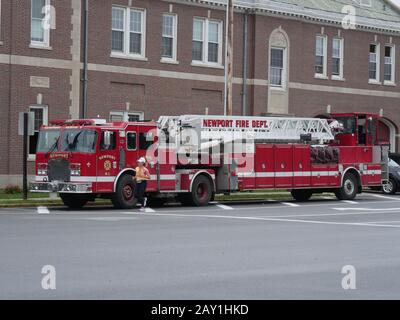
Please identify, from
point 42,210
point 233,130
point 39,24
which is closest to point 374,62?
point 39,24

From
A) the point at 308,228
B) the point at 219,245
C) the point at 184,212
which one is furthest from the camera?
the point at 184,212

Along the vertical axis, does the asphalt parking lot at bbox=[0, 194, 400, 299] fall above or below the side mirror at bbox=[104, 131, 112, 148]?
below

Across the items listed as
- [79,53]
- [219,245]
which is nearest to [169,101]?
[79,53]

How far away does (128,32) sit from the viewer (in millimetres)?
38625

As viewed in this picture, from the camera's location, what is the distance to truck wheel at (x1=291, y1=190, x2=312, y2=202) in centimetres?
3434

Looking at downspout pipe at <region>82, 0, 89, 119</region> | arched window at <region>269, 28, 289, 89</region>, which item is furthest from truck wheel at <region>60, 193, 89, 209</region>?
arched window at <region>269, 28, 289, 89</region>

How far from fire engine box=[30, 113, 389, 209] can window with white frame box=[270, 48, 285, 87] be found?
31.2 ft

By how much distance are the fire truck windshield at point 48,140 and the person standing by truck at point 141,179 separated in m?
2.84

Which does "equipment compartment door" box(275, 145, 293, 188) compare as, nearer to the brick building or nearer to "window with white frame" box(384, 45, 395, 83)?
the brick building

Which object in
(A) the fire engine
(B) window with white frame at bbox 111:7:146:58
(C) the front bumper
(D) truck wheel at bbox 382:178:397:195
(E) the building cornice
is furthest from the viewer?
(E) the building cornice

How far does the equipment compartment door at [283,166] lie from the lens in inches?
1252
